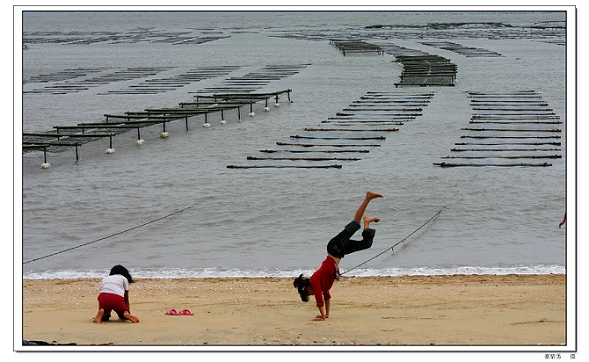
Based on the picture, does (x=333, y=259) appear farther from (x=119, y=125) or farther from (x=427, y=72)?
(x=427, y=72)

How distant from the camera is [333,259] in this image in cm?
804

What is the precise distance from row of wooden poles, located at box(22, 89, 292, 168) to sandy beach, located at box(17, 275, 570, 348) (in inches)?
340

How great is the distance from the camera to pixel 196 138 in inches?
853

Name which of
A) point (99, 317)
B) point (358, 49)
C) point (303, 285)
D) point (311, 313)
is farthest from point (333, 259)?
point (358, 49)

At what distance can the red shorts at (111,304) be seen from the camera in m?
8.18

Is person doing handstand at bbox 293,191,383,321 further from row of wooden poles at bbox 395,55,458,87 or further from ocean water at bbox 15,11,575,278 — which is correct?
row of wooden poles at bbox 395,55,458,87

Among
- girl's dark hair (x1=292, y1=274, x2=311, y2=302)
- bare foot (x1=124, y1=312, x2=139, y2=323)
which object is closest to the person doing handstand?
girl's dark hair (x1=292, y1=274, x2=311, y2=302)

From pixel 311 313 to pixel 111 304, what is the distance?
200 cm

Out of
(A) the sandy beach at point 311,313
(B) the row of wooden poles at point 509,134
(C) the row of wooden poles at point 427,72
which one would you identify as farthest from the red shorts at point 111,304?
(C) the row of wooden poles at point 427,72

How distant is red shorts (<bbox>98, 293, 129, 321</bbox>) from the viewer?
8180 millimetres

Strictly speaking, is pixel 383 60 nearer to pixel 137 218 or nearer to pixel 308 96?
pixel 308 96

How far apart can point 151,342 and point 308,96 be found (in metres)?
22.3

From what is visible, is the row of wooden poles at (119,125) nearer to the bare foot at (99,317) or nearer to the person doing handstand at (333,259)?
the bare foot at (99,317)

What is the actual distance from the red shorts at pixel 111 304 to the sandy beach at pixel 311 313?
11 centimetres
